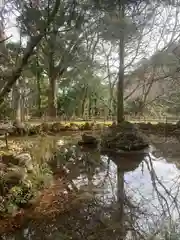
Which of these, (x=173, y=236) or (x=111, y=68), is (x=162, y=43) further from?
(x=173, y=236)

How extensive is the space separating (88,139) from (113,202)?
5142mm

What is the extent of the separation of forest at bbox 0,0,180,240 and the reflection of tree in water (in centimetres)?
1

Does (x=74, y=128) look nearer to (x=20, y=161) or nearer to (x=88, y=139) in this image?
(x=88, y=139)

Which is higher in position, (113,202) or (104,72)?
(104,72)

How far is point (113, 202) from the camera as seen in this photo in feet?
17.4

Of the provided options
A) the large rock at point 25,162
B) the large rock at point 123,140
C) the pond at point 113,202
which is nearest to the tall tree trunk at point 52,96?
the large rock at point 123,140

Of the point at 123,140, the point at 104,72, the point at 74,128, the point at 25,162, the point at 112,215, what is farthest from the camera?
the point at 104,72

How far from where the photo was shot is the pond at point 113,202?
4.23 m

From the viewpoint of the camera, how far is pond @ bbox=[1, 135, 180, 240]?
4230mm

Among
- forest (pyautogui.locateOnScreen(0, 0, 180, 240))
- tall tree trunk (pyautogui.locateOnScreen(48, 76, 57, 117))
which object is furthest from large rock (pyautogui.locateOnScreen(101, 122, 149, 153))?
tall tree trunk (pyautogui.locateOnScreen(48, 76, 57, 117))

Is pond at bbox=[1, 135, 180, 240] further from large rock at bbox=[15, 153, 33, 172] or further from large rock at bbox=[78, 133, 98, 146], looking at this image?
large rock at bbox=[78, 133, 98, 146]

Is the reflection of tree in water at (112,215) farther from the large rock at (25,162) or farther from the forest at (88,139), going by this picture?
the large rock at (25,162)

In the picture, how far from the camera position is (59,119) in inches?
587

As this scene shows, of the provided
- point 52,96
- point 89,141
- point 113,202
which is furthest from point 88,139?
point 52,96
